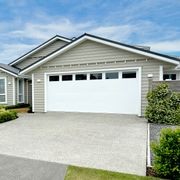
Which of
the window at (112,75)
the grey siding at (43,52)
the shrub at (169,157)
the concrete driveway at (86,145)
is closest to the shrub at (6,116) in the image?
the concrete driveway at (86,145)

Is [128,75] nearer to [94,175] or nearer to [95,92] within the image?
[95,92]

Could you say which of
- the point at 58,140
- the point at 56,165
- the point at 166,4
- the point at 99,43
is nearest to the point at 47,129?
the point at 58,140

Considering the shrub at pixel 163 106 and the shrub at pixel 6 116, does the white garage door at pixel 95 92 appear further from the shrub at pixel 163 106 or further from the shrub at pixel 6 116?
the shrub at pixel 6 116

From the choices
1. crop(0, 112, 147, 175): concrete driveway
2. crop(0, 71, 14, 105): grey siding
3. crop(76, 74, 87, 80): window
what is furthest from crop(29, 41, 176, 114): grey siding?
crop(0, 112, 147, 175): concrete driveway

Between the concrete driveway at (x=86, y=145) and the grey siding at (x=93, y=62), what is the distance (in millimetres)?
3863

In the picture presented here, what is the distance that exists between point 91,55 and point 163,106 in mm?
5445

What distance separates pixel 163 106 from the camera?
815 cm

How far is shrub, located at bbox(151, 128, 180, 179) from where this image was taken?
3.41m

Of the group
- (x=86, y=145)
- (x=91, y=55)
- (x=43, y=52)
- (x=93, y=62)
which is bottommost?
(x=86, y=145)

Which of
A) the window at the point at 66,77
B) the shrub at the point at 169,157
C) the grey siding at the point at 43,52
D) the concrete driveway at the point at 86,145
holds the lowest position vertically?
the concrete driveway at the point at 86,145

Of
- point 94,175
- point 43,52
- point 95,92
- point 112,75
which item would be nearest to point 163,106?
point 112,75

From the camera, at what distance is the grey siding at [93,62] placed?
10.1m

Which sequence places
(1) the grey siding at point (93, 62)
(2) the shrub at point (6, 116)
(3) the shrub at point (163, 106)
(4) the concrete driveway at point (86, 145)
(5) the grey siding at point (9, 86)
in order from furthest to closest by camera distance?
1. (5) the grey siding at point (9, 86)
2. (1) the grey siding at point (93, 62)
3. (2) the shrub at point (6, 116)
4. (3) the shrub at point (163, 106)
5. (4) the concrete driveway at point (86, 145)

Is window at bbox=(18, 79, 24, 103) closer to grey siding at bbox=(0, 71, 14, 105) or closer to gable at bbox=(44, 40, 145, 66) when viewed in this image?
grey siding at bbox=(0, 71, 14, 105)
